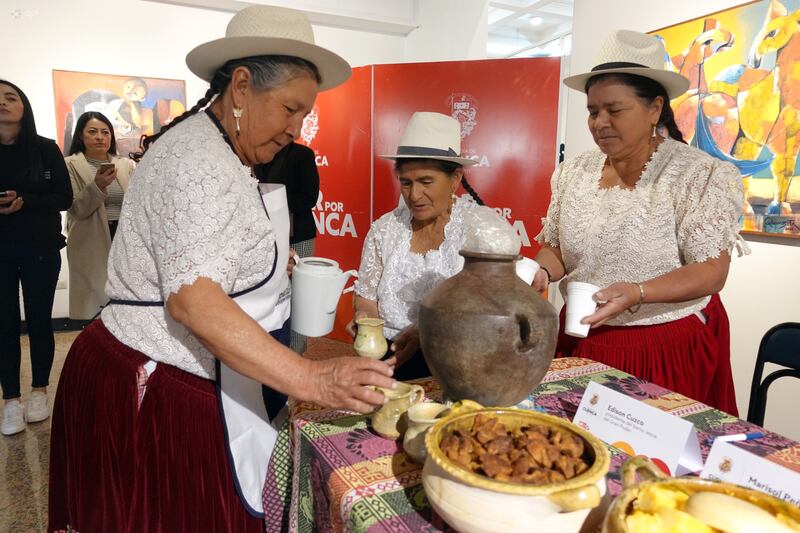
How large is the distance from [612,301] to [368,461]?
900 mm

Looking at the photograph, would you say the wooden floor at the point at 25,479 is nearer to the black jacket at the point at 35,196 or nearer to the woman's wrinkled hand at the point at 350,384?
the black jacket at the point at 35,196

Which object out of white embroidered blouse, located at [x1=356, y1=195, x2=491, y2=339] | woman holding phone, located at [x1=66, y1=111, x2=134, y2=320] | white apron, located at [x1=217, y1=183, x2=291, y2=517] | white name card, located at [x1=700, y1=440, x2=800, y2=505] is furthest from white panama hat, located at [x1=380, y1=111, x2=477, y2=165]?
woman holding phone, located at [x1=66, y1=111, x2=134, y2=320]

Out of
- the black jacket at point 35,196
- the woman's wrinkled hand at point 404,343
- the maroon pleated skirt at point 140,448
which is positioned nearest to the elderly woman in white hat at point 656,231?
the woman's wrinkled hand at point 404,343

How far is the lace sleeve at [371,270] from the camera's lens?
2.14 meters

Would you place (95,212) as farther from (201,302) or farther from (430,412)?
(430,412)

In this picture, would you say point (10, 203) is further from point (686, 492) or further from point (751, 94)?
point (751, 94)

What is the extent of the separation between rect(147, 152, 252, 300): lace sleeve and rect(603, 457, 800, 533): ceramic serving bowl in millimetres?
838

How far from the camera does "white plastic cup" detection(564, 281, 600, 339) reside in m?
1.45

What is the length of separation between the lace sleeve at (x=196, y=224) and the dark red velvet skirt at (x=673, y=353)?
133cm

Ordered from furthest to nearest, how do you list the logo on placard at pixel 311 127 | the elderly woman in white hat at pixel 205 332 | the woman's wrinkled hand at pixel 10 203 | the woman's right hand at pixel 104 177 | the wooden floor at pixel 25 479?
the logo on placard at pixel 311 127, the woman's right hand at pixel 104 177, the woman's wrinkled hand at pixel 10 203, the wooden floor at pixel 25 479, the elderly woman in white hat at pixel 205 332

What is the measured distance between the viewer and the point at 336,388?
108 centimetres

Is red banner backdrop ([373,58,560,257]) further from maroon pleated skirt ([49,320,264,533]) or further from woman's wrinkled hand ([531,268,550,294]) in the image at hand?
maroon pleated skirt ([49,320,264,533])

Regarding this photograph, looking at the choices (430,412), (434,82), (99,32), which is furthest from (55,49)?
(430,412)

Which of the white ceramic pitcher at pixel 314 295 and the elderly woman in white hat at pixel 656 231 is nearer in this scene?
the white ceramic pitcher at pixel 314 295
